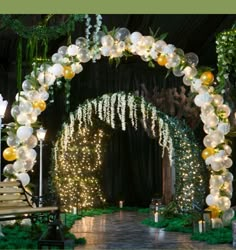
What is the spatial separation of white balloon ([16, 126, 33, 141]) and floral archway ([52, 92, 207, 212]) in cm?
267

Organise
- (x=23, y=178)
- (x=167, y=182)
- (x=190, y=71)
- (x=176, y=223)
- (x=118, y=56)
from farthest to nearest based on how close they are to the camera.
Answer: (x=167, y=182), (x=176, y=223), (x=190, y=71), (x=118, y=56), (x=23, y=178)

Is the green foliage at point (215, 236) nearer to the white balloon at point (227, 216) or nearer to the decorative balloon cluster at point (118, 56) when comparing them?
the white balloon at point (227, 216)

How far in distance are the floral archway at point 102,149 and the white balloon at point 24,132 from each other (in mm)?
2666

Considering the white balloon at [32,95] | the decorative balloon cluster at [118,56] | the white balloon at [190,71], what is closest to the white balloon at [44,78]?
the decorative balloon cluster at [118,56]

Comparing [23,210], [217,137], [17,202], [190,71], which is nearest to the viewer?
[23,210]

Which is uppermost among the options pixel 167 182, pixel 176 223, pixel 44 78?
pixel 44 78

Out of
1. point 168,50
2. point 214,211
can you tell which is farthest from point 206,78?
point 214,211

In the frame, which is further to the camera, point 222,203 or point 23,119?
point 222,203

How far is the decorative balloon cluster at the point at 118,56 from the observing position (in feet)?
29.4

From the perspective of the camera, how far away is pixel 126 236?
8.61 m

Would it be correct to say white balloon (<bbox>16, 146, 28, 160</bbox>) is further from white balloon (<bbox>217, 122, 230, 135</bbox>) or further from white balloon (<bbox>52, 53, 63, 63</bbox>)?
white balloon (<bbox>217, 122, 230, 135</bbox>)

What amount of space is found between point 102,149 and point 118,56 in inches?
199

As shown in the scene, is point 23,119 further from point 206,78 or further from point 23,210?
point 206,78

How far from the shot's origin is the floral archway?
10.2 m
